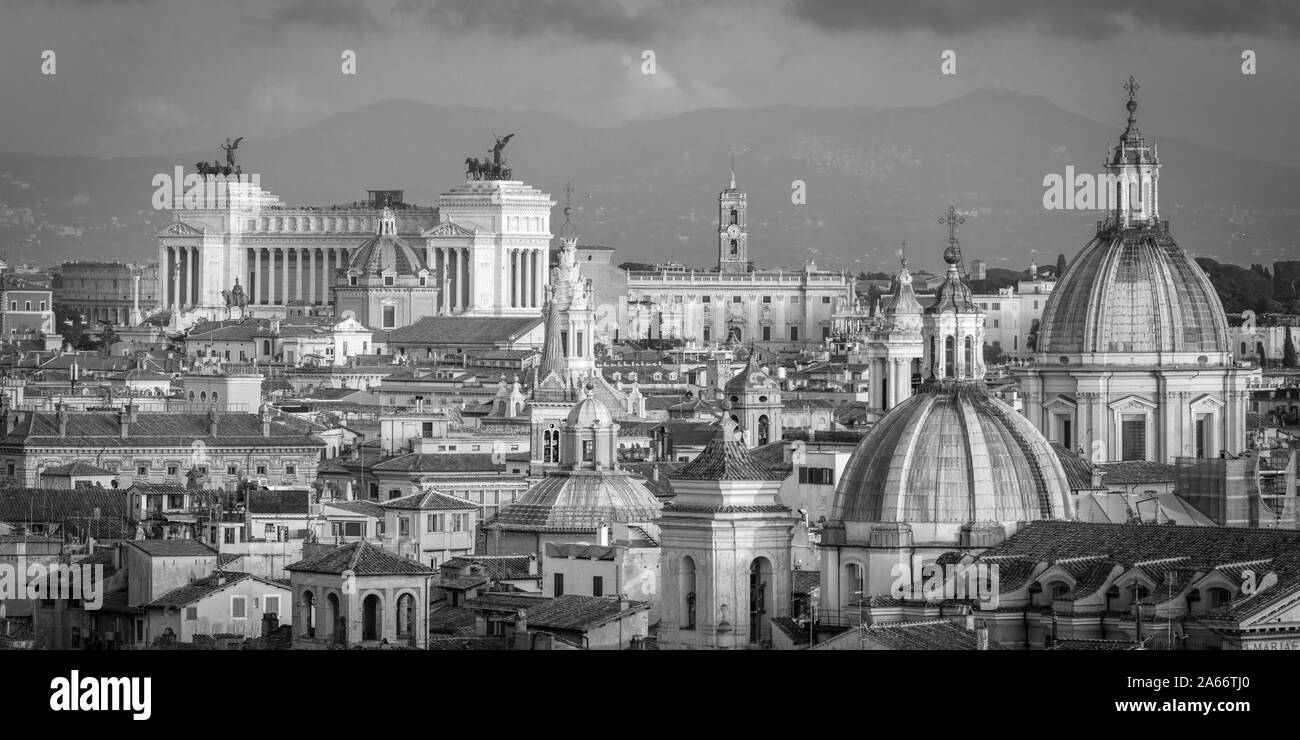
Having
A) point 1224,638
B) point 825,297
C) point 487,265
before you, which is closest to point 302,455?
point 1224,638

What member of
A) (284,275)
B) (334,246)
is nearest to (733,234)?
(334,246)

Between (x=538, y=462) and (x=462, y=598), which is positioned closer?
A: (x=462, y=598)

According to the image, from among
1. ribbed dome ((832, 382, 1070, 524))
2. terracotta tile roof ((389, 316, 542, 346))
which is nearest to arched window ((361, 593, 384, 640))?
ribbed dome ((832, 382, 1070, 524))

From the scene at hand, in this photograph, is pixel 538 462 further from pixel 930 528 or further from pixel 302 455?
pixel 930 528

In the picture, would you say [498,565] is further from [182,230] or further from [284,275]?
[182,230]

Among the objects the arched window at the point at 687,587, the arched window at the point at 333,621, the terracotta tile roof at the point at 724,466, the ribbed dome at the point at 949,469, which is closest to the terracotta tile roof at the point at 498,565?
the terracotta tile roof at the point at 724,466

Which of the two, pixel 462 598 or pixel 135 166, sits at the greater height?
pixel 135 166
